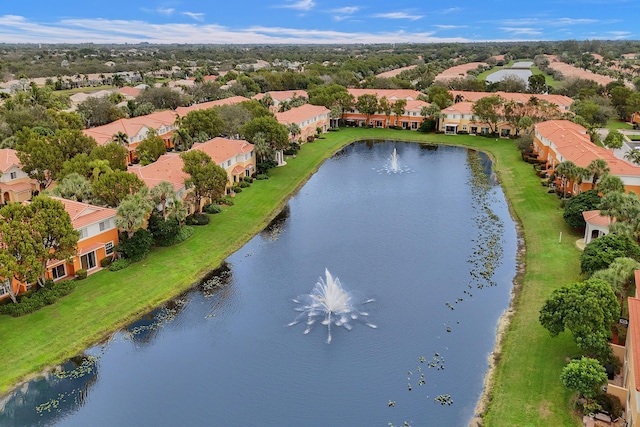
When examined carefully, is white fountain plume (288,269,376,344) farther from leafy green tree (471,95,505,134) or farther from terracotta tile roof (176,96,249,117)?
leafy green tree (471,95,505,134)

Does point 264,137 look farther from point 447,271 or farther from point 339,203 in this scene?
point 447,271

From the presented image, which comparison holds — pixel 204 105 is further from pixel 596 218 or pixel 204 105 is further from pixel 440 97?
pixel 596 218

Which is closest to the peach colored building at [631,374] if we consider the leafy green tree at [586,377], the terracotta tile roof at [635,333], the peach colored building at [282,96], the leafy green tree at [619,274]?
the terracotta tile roof at [635,333]

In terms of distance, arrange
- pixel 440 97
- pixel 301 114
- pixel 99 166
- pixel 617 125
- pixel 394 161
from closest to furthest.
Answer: pixel 99 166 → pixel 394 161 → pixel 301 114 → pixel 617 125 → pixel 440 97

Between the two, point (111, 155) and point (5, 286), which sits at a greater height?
point (111, 155)

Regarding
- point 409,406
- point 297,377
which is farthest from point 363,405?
point 297,377

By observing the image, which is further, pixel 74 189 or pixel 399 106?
pixel 399 106

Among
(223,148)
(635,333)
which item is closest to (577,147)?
(635,333)
